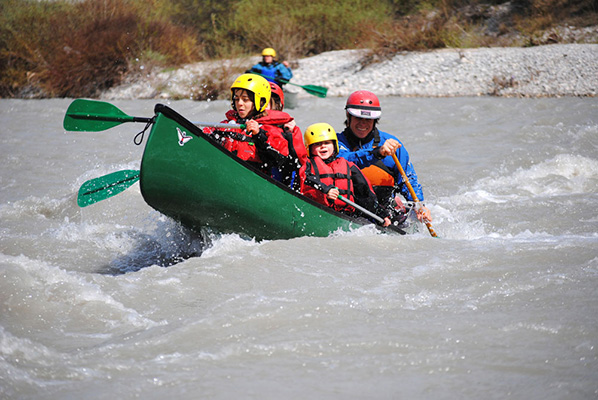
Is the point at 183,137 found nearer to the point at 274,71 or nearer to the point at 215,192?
the point at 215,192

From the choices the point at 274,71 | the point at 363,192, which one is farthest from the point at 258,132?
the point at 274,71

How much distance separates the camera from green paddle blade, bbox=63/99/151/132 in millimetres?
4320

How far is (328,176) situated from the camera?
4871 millimetres

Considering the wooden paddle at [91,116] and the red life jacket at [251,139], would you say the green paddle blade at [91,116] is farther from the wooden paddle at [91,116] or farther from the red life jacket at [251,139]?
the red life jacket at [251,139]

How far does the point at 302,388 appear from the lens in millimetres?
2861

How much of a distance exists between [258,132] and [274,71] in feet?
27.4

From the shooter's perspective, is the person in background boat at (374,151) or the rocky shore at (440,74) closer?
the person in background boat at (374,151)

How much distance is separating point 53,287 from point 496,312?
8.57ft

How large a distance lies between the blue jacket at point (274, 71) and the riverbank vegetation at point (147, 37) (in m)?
5.02

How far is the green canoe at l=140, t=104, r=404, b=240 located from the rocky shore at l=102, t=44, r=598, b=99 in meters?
10.7

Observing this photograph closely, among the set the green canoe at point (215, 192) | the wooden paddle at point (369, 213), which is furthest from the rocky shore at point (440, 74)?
the green canoe at point (215, 192)

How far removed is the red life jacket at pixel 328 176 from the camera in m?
4.86

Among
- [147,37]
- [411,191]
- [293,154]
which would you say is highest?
[293,154]

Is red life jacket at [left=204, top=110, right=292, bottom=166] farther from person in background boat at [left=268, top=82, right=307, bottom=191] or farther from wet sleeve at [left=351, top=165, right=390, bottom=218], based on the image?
wet sleeve at [left=351, top=165, right=390, bottom=218]
